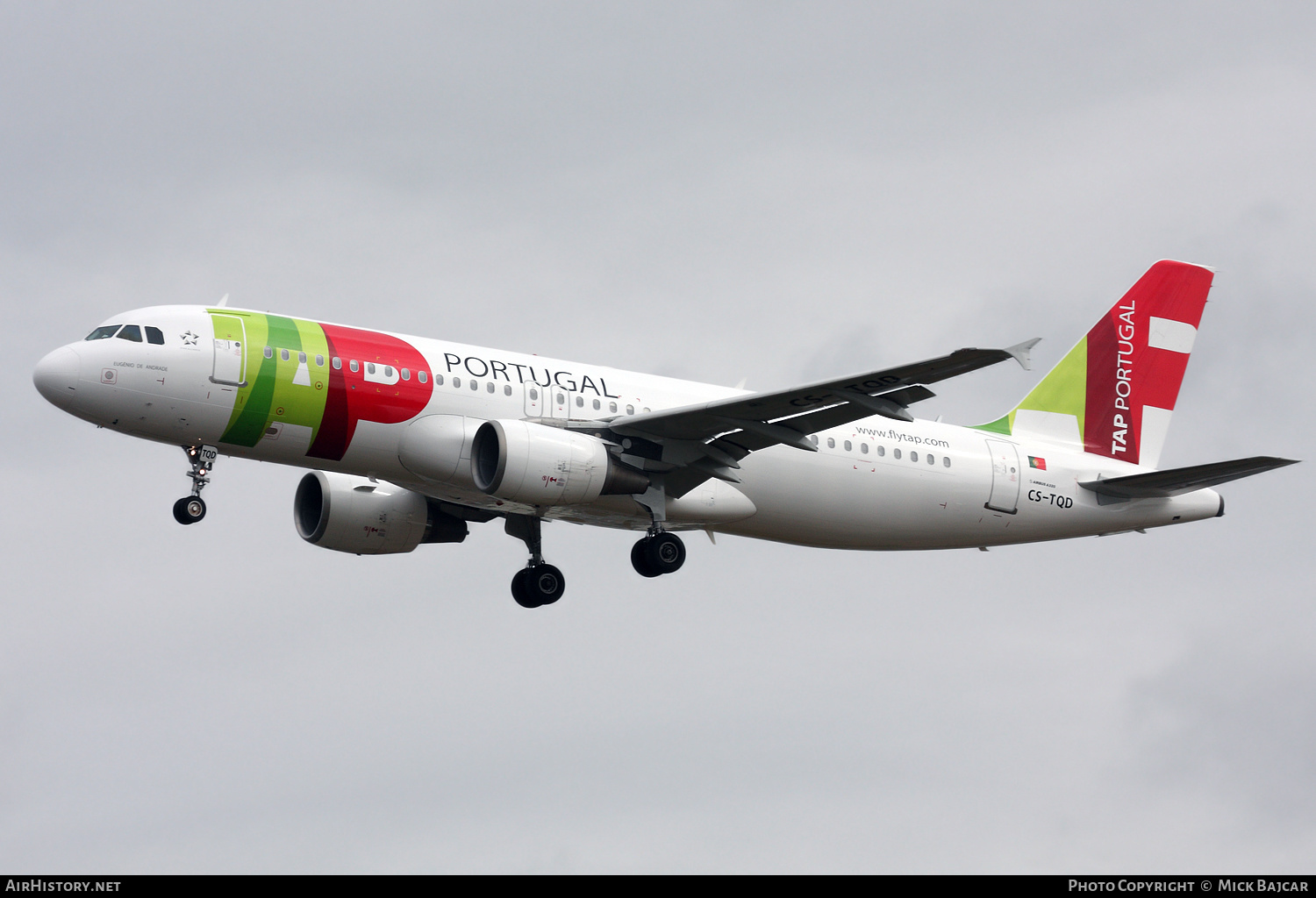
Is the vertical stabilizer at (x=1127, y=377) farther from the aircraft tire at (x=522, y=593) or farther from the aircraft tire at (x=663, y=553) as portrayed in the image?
the aircraft tire at (x=522, y=593)

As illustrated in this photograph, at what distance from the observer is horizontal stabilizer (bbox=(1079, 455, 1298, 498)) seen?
3431cm

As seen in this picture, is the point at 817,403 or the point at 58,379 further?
the point at 817,403

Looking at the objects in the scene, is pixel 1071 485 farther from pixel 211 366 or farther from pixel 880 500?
pixel 211 366

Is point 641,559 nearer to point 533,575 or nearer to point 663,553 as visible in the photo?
point 663,553

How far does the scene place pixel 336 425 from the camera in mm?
31688

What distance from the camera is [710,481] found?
113 feet

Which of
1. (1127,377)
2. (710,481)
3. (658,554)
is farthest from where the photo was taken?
(1127,377)

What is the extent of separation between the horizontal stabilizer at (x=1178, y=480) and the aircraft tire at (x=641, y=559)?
1117cm

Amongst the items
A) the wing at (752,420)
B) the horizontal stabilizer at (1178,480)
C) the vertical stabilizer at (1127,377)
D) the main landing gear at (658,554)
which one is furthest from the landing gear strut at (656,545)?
the horizontal stabilizer at (1178,480)

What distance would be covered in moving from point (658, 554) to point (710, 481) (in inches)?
77.8

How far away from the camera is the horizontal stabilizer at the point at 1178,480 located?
34312 mm

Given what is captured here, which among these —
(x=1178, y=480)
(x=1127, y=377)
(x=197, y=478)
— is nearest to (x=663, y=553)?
(x=197, y=478)

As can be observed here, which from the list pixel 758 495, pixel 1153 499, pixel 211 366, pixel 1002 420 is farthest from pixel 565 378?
pixel 1153 499

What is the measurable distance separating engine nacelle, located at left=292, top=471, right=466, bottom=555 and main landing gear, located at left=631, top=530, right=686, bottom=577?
5426 mm
